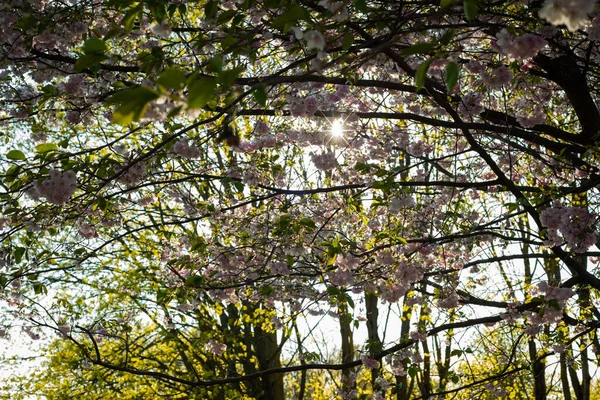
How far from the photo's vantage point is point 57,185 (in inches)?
128

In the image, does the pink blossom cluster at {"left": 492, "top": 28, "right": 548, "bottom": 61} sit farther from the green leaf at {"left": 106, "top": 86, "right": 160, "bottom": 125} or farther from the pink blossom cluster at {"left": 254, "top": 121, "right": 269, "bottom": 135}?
the pink blossom cluster at {"left": 254, "top": 121, "right": 269, "bottom": 135}

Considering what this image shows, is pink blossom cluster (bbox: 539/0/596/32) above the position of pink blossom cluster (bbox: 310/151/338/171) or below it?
below

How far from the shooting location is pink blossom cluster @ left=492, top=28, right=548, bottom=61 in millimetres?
2949

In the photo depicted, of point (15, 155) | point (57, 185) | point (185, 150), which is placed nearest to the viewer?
point (15, 155)

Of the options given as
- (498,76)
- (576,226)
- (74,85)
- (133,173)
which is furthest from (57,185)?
(576,226)

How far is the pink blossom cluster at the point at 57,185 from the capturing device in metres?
3.23

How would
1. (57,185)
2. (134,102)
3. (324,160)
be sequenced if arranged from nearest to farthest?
(134,102), (57,185), (324,160)

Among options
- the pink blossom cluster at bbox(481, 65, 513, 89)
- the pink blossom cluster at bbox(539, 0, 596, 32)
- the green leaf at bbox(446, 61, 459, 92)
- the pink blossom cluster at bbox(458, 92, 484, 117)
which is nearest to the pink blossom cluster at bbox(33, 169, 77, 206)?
the green leaf at bbox(446, 61, 459, 92)

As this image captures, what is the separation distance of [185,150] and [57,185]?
3.71 ft

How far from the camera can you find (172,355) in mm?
10914

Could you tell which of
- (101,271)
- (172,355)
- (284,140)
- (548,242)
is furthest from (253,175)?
(172,355)

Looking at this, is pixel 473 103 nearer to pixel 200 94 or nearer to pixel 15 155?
pixel 15 155

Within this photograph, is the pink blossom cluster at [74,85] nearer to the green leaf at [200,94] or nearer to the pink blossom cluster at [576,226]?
the green leaf at [200,94]

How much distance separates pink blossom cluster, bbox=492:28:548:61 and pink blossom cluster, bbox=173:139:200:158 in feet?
7.28
